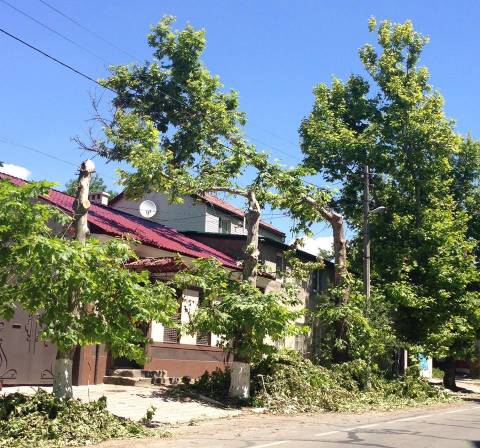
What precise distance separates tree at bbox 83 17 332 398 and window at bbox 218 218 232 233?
814cm

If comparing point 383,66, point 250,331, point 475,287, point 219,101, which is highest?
point 383,66

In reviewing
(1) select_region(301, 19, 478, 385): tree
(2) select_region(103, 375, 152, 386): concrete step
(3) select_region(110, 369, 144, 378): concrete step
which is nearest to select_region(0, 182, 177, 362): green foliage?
(2) select_region(103, 375, 152, 386): concrete step

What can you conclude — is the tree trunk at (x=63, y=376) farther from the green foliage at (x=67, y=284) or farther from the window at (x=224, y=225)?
the window at (x=224, y=225)

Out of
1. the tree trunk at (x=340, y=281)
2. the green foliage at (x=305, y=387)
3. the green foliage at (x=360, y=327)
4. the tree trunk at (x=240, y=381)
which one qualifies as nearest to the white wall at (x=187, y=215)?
the tree trunk at (x=340, y=281)

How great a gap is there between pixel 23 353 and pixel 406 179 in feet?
63.0

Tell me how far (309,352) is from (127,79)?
15947 millimetres

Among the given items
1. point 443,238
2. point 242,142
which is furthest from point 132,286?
point 443,238

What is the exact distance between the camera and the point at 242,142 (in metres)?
21.6

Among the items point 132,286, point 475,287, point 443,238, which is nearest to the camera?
point 132,286

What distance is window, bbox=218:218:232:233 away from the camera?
36.2 metres

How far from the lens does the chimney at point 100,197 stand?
29375mm

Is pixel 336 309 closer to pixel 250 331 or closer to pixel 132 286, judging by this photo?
pixel 250 331

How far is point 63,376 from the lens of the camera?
11375 millimetres

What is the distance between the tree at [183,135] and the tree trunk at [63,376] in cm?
614
